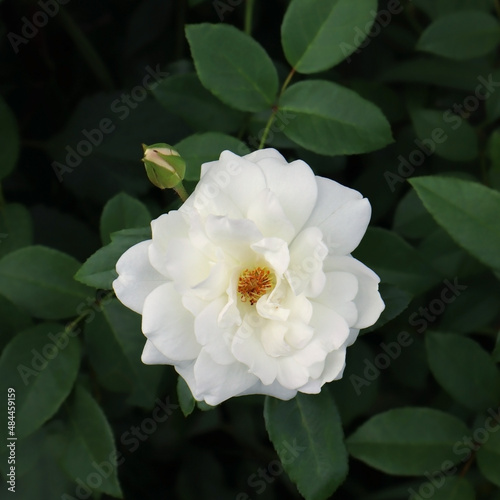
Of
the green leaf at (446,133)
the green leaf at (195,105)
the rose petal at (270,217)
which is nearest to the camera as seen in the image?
the rose petal at (270,217)

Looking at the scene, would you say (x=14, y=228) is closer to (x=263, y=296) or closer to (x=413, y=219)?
(x=263, y=296)

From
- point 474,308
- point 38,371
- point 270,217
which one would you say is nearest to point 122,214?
point 38,371

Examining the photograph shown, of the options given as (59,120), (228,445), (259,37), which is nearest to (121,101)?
(59,120)

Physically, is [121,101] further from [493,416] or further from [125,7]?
[493,416]

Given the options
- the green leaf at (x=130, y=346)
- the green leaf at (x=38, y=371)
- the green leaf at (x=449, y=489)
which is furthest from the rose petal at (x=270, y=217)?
the green leaf at (x=449, y=489)

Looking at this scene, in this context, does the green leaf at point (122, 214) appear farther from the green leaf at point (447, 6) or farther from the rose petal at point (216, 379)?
the green leaf at point (447, 6)
